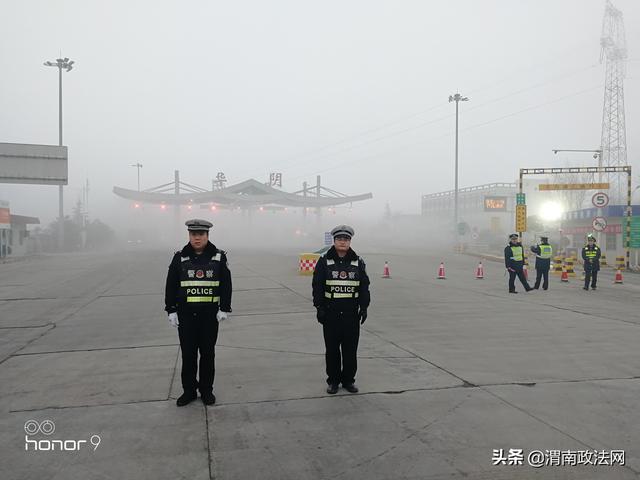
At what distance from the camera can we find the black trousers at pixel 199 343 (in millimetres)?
4895

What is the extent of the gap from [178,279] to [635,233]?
26.3 metres

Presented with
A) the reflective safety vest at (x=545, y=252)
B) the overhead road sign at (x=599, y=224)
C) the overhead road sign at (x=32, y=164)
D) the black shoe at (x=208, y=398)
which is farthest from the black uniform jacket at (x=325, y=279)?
the overhead road sign at (x=32, y=164)

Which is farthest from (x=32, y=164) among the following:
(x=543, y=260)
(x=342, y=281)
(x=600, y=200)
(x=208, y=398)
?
(x=600, y=200)

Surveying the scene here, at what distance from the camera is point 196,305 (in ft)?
16.1

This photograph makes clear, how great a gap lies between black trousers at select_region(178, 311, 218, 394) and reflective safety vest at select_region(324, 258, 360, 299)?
1.22 m

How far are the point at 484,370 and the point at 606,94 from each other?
6729 cm

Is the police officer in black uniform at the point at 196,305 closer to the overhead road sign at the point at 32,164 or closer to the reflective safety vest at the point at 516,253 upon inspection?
the reflective safety vest at the point at 516,253

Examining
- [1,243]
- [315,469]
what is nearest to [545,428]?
[315,469]

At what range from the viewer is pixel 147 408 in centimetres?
471

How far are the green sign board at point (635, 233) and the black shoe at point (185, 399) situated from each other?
26.1 meters

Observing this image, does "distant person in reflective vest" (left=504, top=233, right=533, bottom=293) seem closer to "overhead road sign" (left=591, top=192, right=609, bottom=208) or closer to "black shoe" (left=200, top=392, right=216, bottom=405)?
"overhead road sign" (left=591, top=192, right=609, bottom=208)

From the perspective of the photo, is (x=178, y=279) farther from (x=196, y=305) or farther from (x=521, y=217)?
(x=521, y=217)

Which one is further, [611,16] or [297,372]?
[611,16]

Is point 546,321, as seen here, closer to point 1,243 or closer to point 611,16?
point 1,243
